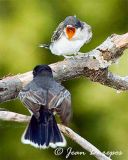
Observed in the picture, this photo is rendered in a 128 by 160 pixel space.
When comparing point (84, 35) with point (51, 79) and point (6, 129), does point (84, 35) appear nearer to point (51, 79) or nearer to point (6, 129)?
point (51, 79)

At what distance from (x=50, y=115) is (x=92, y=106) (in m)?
2.44

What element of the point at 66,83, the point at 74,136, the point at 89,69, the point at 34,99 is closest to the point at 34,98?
the point at 34,99

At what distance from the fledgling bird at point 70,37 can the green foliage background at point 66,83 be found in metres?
1.79

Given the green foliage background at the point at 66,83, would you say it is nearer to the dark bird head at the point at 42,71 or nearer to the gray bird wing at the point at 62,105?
the dark bird head at the point at 42,71

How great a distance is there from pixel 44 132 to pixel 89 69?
26.4 inches

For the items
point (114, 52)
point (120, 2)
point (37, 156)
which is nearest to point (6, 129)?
point (37, 156)

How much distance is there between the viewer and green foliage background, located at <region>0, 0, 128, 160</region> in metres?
5.49

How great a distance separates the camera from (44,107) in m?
3.07

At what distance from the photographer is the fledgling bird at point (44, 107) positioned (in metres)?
2.96

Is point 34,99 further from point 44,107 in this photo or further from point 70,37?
point 70,37

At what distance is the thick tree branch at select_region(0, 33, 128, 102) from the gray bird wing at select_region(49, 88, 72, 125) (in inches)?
17.2

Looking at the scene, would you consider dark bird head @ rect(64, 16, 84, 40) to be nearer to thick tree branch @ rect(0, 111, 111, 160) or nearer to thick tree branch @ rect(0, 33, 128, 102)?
thick tree branch @ rect(0, 33, 128, 102)

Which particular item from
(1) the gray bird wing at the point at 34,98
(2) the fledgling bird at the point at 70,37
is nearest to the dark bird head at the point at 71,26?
(2) the fledgling bird at the point at 70,37

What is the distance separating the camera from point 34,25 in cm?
556
